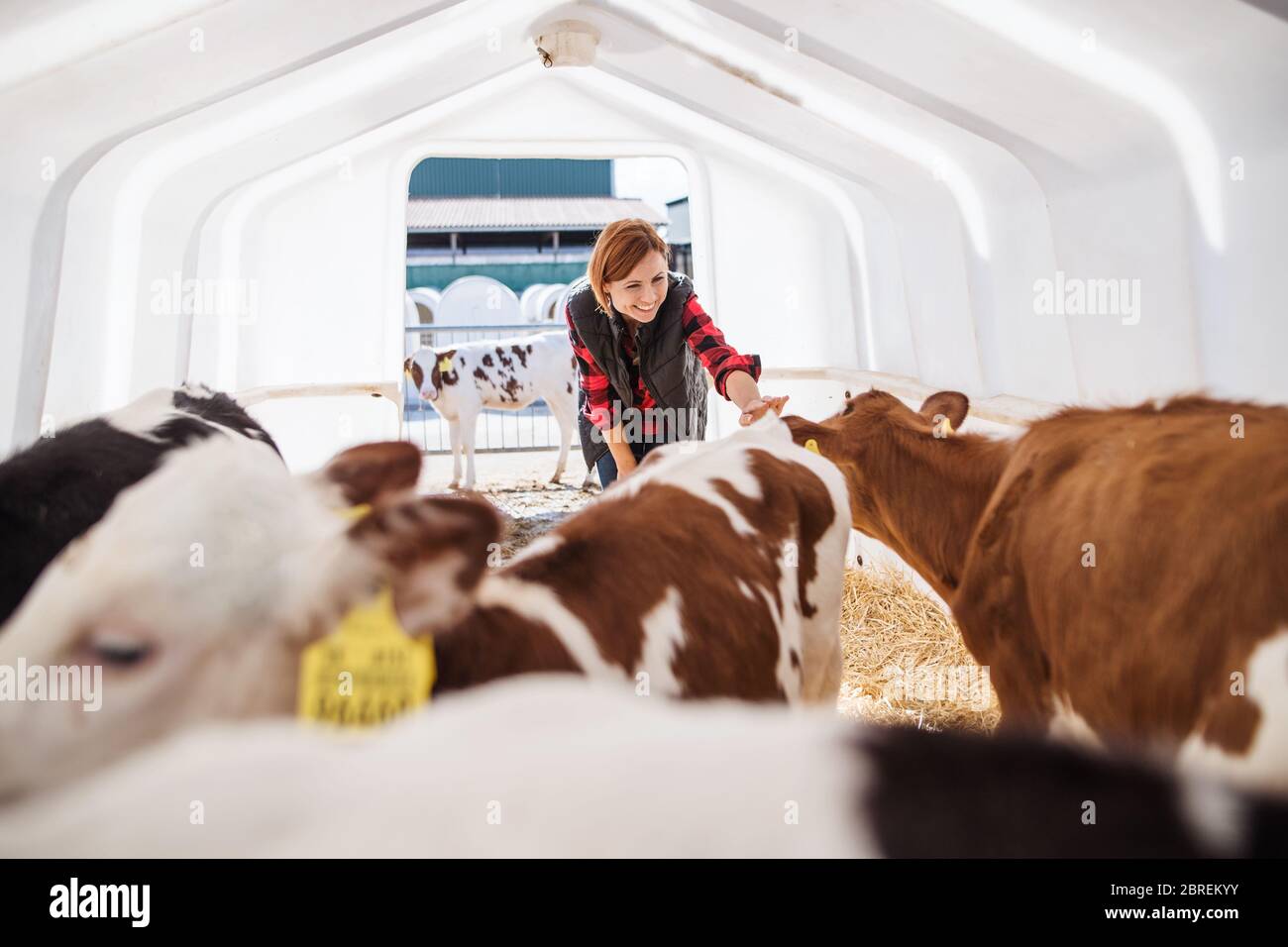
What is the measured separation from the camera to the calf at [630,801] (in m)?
0.49

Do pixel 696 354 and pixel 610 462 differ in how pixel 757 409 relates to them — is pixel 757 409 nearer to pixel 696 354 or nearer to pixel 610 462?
pixel 696 354

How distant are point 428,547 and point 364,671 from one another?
15 cm

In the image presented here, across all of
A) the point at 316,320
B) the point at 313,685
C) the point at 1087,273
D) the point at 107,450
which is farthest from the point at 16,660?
the point at 316,320

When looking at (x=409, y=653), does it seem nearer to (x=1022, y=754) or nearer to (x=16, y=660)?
(x=16, y=660)

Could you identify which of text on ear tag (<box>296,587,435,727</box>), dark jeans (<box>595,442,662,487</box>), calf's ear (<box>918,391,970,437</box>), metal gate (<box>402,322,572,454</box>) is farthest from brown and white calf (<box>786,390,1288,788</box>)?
metal gate (<box>402,322,572,454</box>)

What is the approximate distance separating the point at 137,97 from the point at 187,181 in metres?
1.02

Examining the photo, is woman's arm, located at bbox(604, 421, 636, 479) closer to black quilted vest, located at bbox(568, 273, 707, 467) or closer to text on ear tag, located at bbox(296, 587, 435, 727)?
black quilted vest, located at bbox(568, 273, 707, 467)

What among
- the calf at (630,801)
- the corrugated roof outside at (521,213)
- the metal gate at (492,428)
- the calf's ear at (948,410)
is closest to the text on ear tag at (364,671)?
the calf at (630,801)

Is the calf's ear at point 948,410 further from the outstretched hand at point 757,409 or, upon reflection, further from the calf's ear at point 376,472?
the calf's ear at point 376,472

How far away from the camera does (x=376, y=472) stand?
5.20 ft

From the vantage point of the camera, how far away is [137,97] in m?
2.62

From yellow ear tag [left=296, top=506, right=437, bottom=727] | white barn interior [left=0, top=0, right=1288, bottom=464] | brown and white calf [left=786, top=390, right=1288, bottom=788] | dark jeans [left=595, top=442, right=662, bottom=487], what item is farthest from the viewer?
dark jeans [left=595, top=442, right=662, bottom=487]

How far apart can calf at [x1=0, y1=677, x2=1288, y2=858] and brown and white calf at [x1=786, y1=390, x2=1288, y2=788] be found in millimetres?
472

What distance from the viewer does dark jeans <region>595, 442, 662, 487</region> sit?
3.31 meters
